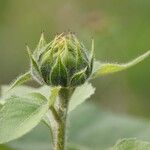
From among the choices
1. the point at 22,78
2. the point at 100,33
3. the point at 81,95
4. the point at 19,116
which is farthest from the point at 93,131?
the point at 19,116

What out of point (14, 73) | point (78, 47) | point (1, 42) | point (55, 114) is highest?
point (1, 42)

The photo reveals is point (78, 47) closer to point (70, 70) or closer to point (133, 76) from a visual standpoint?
point (70, 70)

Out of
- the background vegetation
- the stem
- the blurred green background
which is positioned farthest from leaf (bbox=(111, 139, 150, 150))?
the background vegetation

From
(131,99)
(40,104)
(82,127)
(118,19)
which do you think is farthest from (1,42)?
(40,104)

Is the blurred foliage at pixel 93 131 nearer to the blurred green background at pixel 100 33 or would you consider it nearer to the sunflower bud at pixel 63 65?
the blurred green background at pixel 100 33

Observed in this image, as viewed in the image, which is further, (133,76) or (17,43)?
(17,43)

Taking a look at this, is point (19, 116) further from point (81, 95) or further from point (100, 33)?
point (100, 33)
